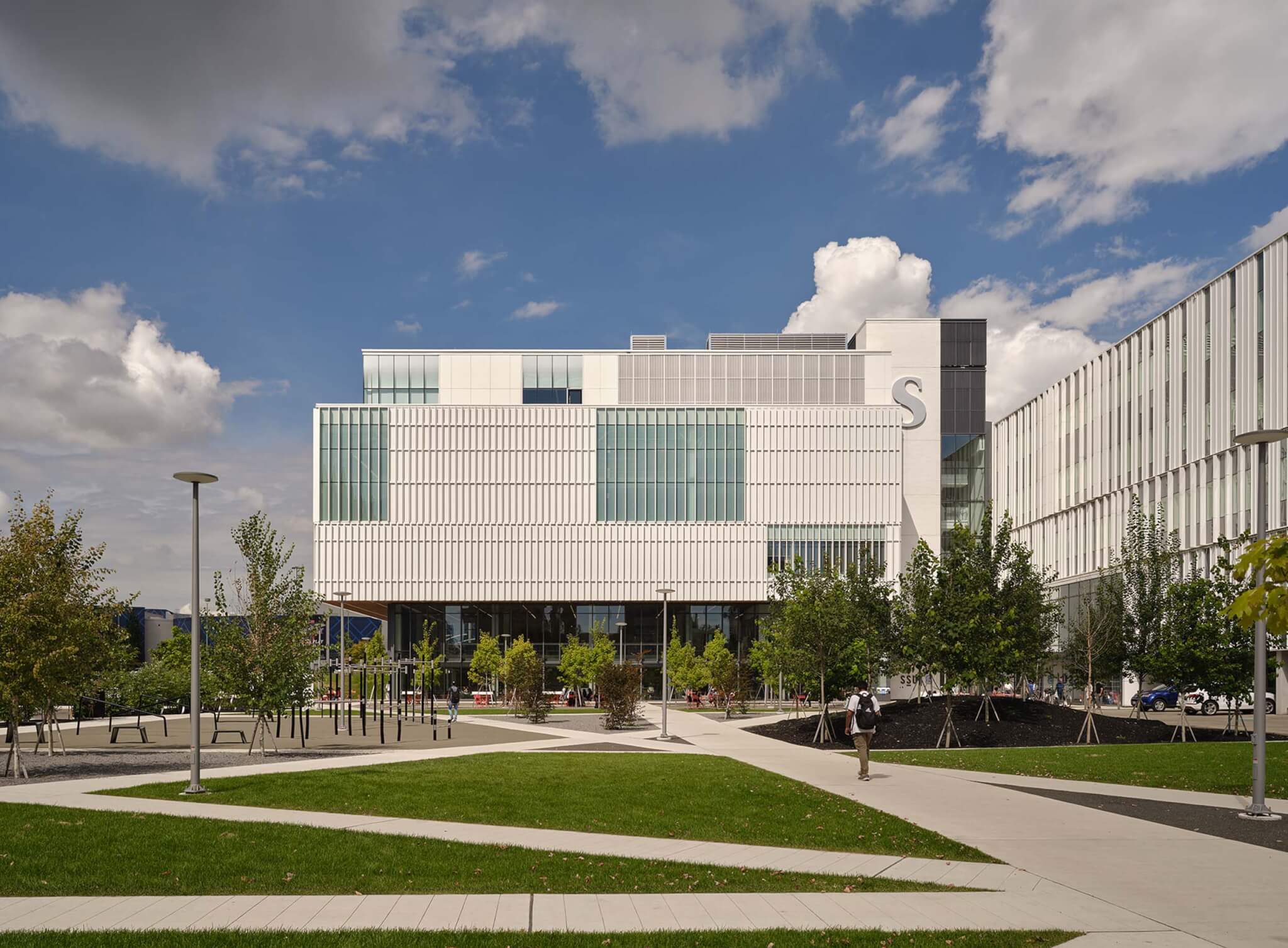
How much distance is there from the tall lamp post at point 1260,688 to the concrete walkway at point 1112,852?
680 millimetres

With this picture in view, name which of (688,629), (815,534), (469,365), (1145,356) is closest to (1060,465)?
(1145,356)

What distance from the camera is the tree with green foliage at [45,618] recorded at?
70.6ft

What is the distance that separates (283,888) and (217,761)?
601 inches

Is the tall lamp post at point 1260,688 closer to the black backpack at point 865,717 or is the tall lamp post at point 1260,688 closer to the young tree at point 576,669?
the black backpack at point 865,717

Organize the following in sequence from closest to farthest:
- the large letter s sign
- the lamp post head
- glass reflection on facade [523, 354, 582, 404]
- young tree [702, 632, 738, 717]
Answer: the lamp post head, young tree [702, 632, 738, 717], glass reflection on facade [523, 354, 582, 404], the large letter s sign

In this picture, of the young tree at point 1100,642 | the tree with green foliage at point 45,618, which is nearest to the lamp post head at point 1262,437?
the young tree at point 1100,642

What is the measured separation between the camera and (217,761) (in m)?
24.7

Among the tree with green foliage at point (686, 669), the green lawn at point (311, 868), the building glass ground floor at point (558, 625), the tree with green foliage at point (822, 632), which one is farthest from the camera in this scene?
the building glass ground floor at point (558, 625)

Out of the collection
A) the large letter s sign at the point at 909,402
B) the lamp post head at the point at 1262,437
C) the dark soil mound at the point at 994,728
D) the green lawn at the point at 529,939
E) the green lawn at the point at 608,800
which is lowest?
the dark soil mound at the point at 994,728

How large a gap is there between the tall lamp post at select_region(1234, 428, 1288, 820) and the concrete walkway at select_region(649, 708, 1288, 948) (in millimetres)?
680

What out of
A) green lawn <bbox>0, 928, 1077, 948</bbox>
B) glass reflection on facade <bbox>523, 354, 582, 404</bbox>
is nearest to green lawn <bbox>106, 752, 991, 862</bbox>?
Answer: green lawn <bbox>0, 928, 1077, 948</bbox>

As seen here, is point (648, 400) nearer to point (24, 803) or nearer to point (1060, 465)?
point (1060, 465)

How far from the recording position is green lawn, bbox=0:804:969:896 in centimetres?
1115

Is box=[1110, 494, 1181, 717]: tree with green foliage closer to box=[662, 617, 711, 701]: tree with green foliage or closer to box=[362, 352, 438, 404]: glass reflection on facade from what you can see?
box=[662, 617, 711, 701]: tree with green foliage
